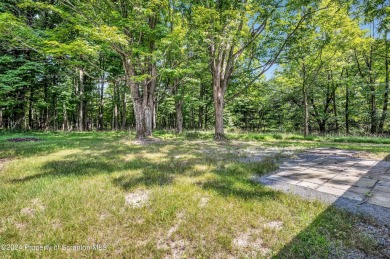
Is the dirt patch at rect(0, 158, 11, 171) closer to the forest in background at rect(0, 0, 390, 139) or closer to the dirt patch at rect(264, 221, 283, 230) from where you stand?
the forest in background at rect(0, 0, 390, 139)

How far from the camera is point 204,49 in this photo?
1018 cm

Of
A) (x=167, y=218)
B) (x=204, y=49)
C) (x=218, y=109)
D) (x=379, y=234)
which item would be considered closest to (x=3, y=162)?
(x=167, y=218)

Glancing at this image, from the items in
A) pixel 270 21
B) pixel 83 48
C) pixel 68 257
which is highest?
pixel 270 21

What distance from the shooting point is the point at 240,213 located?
8.18ft

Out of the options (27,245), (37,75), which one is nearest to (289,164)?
(27,245)

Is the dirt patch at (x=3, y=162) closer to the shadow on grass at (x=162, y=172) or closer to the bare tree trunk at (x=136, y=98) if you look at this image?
the shadow on grass at (x=162, y=172)

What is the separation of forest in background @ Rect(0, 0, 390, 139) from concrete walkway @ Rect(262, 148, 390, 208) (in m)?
6.49

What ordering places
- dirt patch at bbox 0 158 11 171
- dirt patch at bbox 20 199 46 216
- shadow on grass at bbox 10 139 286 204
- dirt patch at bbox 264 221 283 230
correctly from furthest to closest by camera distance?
dirt patch at bbox 0 158 11 171 → shadow on grass at bbox 10 139 286 204 → dirt patch at bbox 20 199 46 216 → dirt patch at bbox 264 221 283 230

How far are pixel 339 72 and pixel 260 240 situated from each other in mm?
24107

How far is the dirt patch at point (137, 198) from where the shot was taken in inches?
111

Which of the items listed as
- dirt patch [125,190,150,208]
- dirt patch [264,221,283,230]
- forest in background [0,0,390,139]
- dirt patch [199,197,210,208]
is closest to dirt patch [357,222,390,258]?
dirt patch [264,221,283,230]

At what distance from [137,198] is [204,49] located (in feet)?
30.3

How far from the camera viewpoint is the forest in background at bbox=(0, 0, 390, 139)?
8617 mm

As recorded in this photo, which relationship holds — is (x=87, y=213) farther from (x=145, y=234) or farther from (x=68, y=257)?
(x=145, y=234)
